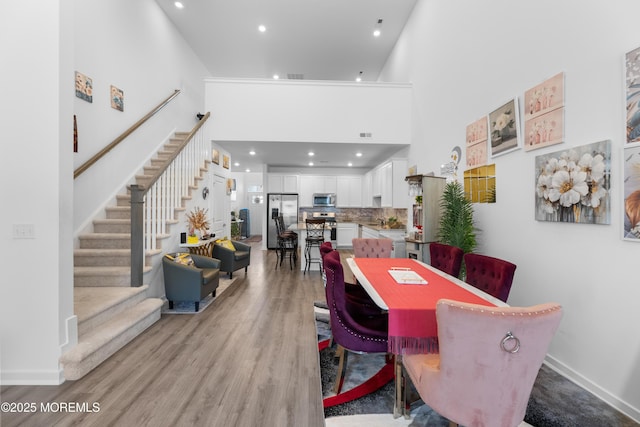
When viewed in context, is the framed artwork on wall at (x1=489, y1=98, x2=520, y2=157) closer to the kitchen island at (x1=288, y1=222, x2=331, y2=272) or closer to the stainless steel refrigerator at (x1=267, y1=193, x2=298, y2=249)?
the kitchen island at (x1=288, y1=222, x2=331, y2=272)

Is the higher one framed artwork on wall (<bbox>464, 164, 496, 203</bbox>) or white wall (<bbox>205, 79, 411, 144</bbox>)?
white wall (<bbox>205, 79, 411, 144</bbox>)

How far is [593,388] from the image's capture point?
2.11 meters

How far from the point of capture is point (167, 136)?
20.6 feet

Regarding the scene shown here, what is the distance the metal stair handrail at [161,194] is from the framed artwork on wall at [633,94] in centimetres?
448

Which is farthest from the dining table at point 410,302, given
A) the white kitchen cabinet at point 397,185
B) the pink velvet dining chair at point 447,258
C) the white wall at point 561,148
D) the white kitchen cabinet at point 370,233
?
the white kitchen cabinet at point 370,233

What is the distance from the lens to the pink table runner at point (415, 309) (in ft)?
5.64

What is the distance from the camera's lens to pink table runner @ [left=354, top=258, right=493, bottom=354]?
1719mm

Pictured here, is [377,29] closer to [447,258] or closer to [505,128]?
[505,128]

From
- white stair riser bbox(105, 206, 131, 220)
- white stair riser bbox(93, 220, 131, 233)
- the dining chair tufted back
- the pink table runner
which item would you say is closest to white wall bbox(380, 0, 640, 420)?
the pink table runner

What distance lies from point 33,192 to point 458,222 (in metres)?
4.20

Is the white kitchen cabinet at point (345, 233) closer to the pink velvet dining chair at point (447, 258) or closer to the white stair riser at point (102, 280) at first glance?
the pink velvet dining chair at point (447, 258)

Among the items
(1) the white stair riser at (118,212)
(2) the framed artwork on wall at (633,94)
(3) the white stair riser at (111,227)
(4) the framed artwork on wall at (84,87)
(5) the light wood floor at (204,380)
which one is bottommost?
(5) the light wood floor at (204,380)

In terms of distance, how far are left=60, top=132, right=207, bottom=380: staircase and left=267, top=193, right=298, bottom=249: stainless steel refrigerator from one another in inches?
178

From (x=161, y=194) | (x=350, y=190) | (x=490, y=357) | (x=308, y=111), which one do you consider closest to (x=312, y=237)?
(x=308, y=111)
